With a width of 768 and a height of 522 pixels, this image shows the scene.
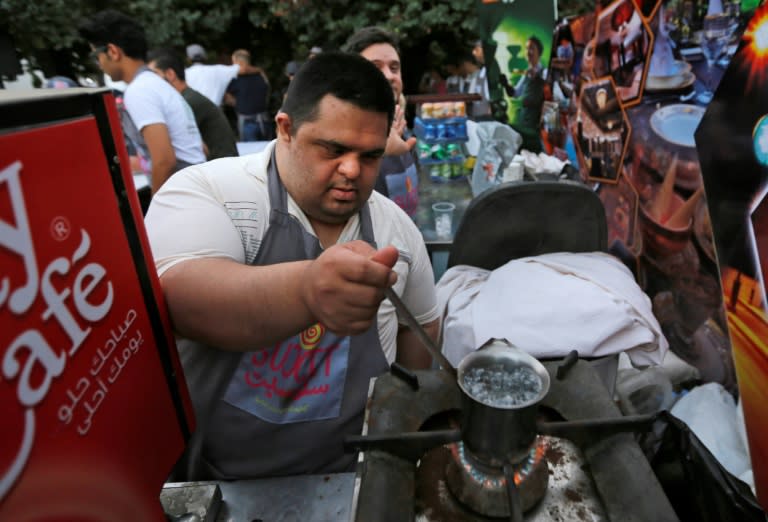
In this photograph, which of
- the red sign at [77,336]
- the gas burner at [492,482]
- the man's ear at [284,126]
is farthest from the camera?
the man's ear at [284,126]

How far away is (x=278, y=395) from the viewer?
4.33 feet

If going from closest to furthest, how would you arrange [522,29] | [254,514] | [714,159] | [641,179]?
[254,514], [714,159], [641,179], [522,29]

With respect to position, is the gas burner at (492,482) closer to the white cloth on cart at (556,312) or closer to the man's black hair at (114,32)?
Answer: the white cloth on cart at (556,312)

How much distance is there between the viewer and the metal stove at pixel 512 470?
2.84 ft

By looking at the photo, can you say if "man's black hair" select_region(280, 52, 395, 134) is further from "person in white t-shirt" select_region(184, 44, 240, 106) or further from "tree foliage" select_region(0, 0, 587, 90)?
"tree foliage" select_region(0, 0, 587, 90)

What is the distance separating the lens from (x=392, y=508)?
0.86 m

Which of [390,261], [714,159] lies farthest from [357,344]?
[714,159]

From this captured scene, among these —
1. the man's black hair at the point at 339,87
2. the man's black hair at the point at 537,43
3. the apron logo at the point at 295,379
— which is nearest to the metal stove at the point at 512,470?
the apron logo at the point at 295,379

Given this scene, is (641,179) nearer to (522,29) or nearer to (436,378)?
(436,378)

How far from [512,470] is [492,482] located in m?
0.07

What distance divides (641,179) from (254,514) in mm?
2569

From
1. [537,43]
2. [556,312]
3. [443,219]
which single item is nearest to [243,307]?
[556,312]

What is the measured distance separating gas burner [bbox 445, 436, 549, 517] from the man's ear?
1.03 meters

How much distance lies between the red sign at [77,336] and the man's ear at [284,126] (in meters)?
0.82
